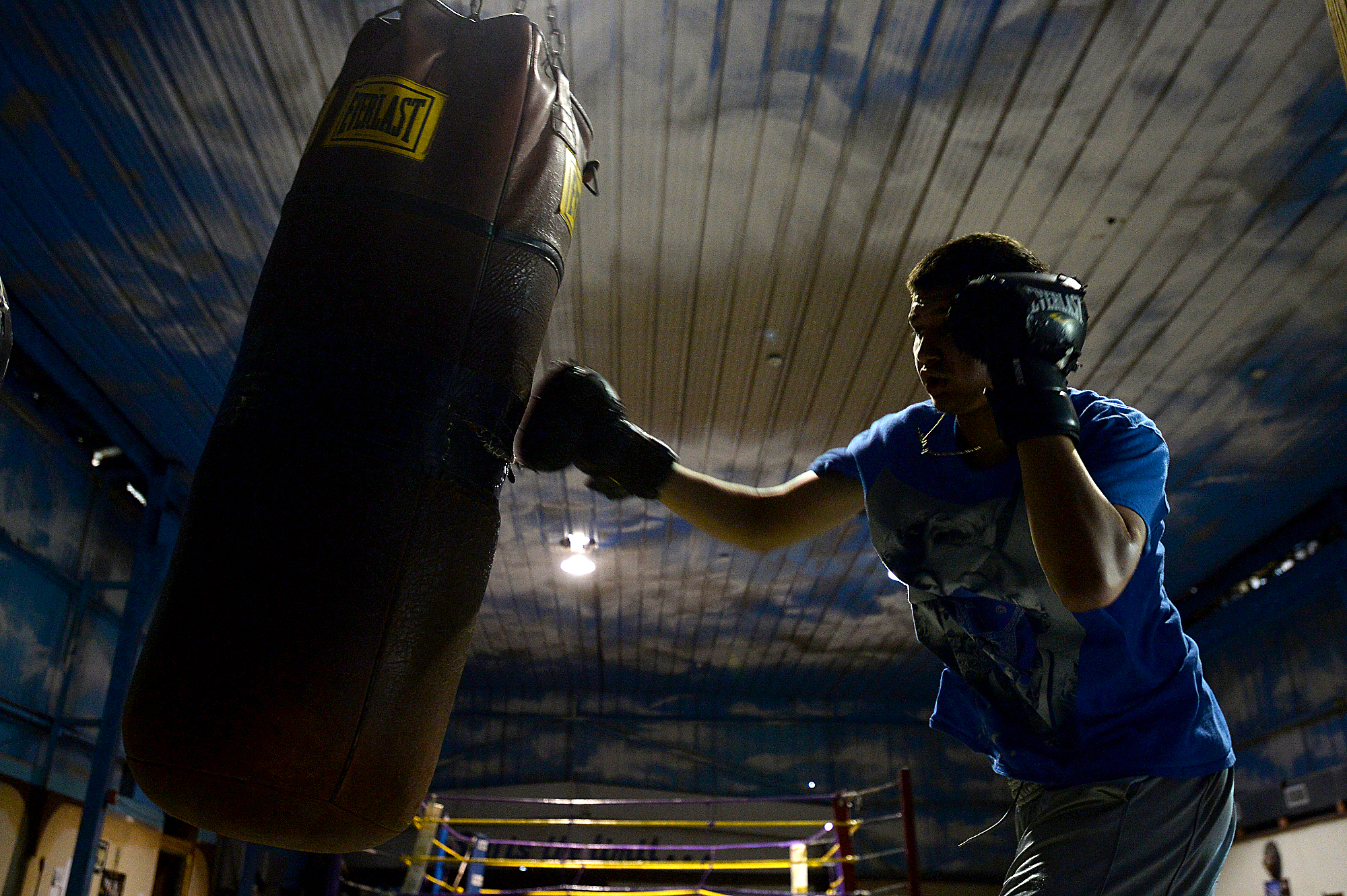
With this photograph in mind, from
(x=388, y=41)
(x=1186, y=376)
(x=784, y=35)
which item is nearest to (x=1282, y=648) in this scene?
(x=1186, y=376)

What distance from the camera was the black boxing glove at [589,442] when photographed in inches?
72.2

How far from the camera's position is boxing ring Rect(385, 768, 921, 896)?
558 cm

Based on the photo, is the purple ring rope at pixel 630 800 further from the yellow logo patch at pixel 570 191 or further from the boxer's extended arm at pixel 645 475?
the yellow logo patch at pixel 570 191

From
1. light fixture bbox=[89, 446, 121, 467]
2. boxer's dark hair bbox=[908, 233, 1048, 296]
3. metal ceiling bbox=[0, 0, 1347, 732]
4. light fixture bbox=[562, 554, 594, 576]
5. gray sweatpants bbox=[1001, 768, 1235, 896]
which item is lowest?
gray sweatpants bbox=[1001, 768, 1235, 896]

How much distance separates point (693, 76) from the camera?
3730 mm

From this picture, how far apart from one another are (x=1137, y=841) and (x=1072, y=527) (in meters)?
0.52

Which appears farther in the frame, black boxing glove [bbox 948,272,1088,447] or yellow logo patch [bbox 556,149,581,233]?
yellow logo patch [bbox 556,149,581,233]

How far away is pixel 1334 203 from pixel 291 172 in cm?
469

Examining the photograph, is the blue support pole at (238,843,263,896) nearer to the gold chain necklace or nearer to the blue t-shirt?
the blue t-shirt

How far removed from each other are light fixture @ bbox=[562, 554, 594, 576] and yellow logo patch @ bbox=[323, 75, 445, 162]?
6111 millimetres

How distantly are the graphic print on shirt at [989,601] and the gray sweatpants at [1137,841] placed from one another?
0.11 meters

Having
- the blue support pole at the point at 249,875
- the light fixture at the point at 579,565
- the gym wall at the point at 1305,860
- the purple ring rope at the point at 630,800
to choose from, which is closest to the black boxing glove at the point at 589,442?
the purple ring rope at the point at 630,800

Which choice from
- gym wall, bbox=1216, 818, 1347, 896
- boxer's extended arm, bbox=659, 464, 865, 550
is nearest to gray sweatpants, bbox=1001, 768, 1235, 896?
boxer's extended arm, bbox=659, 464, 865, 550

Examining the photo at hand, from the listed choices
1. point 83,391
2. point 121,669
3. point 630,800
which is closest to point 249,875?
point 121,669
